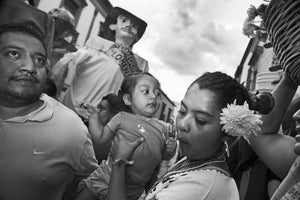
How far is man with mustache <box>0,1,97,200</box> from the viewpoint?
47.9 inches

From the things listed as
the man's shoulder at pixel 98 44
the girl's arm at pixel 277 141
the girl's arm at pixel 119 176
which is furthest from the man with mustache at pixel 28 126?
the man's shoulder at pixel 98 44

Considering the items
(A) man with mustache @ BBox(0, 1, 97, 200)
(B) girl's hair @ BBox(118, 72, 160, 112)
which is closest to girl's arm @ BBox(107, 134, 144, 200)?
(A) man with mustache @ BBox(0, 1, 97, 200)

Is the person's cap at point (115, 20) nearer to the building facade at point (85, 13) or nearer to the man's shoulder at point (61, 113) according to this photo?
the man's shoulder at point (61, 113)

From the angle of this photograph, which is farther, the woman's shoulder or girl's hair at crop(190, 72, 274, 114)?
girl's hair at crop(190, 72, 274, 114)

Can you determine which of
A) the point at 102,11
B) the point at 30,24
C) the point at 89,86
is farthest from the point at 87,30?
the point at 30,24

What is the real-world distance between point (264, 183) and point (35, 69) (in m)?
1.37

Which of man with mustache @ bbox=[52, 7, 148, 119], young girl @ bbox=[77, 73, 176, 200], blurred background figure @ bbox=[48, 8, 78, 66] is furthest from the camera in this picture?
blurred background figure @ bbox=[48, 8, 78, 66]

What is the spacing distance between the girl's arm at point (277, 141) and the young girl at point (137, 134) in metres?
0.72

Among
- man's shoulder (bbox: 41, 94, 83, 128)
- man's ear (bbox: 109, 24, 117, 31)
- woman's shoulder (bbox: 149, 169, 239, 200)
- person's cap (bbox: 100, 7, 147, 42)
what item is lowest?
man's shoulder (bbox: 41, 94, 83, 128)

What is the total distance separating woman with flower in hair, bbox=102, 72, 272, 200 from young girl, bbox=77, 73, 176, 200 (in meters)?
0.63

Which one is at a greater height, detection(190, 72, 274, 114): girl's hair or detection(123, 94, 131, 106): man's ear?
detection(190, 72, 274, 114): girl's hair

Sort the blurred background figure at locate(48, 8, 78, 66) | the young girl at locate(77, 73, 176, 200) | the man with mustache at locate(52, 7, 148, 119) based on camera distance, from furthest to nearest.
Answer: the blurred background figure at locate(48, 8, 78, 66), the man with mustache at locate(52, 7, 148, 119), the young girl at locate(77, 73, 176, 200)

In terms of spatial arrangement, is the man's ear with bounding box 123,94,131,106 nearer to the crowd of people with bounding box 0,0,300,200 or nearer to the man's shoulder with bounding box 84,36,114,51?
the crowd of people with bounding box 0,0,300,200

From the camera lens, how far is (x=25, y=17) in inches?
58.8
